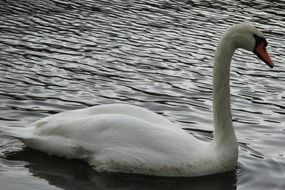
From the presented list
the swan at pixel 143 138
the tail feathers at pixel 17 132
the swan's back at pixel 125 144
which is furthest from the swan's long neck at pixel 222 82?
the tail feathers at pixel 17 132

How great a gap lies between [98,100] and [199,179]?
3.58 meters

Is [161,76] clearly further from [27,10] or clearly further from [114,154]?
[27,10]

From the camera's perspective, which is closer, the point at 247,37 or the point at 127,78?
the point at 247,37

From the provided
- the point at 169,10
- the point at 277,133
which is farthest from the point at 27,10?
the point at 277,133

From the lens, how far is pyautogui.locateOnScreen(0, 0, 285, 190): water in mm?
7520

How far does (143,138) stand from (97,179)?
69 centimetres

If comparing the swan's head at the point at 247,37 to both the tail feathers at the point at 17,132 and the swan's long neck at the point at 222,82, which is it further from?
the tail feathers at the point at 17,132

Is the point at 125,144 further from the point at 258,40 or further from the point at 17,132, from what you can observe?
the point at 258,40

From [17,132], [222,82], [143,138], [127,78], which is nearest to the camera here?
[143,138]

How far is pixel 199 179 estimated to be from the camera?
7.42m

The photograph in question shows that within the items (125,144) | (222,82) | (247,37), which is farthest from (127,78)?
(125,144)

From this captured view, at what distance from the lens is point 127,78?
1233cm

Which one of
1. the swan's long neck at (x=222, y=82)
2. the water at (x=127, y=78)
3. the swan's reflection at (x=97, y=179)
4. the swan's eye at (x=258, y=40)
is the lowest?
the water at (x=127, y=78)

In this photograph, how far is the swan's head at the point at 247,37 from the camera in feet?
25.2
